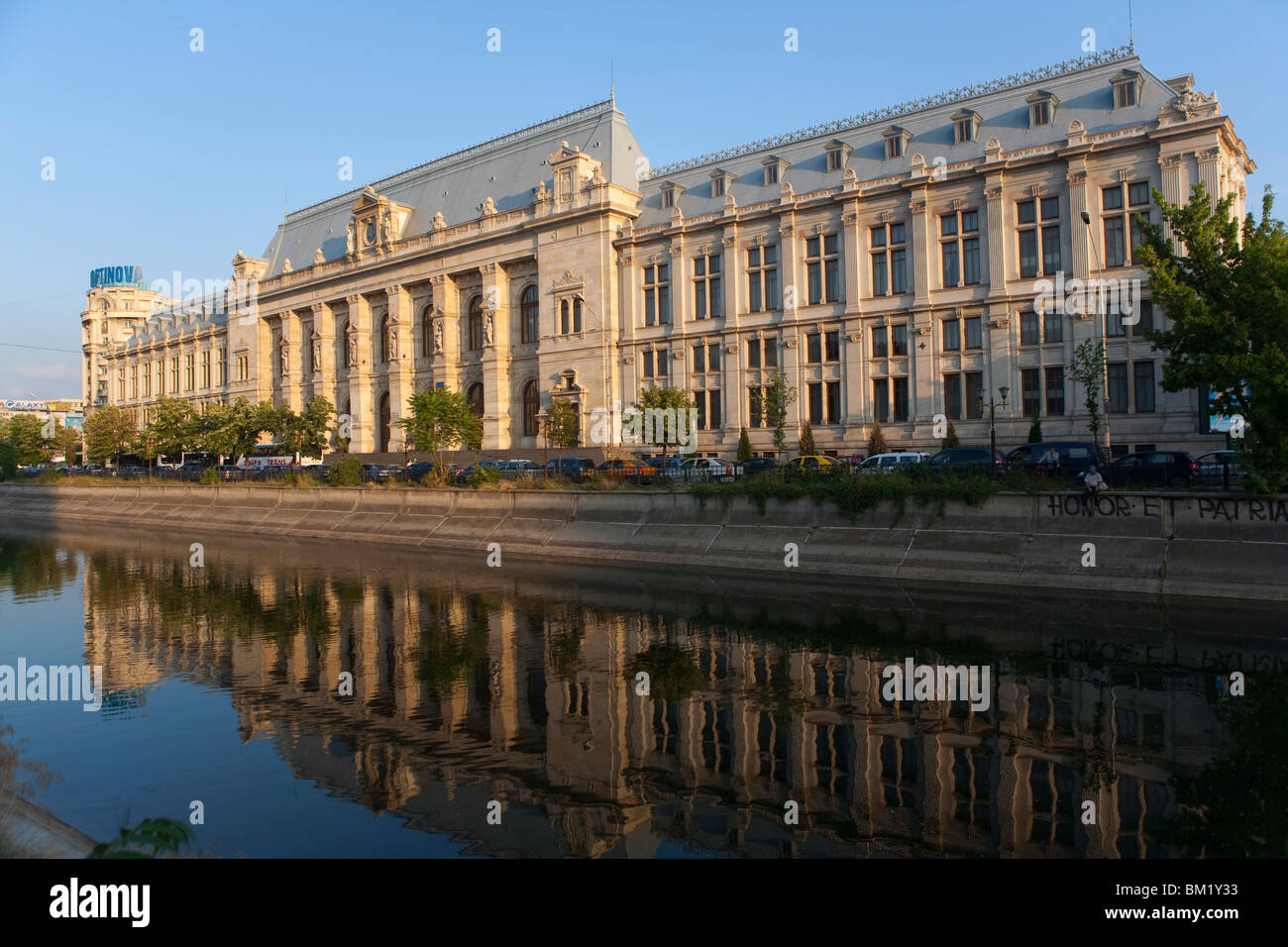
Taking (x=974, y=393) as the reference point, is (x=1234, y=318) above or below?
below

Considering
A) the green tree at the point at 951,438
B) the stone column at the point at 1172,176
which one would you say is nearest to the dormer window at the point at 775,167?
the green tree at the point at 951,438

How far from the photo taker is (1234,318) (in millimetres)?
24453

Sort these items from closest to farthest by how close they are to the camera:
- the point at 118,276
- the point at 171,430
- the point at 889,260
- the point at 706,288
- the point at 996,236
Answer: the point at 996,236 → the point at 889,260 → the point at 706,288 → the point at 171,430 → the point at 118,276

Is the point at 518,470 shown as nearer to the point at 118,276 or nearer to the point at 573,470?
the point at 573,470

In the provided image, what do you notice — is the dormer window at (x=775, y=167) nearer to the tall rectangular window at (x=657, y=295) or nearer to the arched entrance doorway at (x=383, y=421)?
the tall rectangular window at (x=657, y=295)

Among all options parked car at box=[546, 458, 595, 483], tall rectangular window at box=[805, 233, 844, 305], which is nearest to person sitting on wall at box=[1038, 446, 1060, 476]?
parked car at box=[546, 458, 595, 483]

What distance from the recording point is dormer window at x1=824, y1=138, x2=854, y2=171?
55.4 m

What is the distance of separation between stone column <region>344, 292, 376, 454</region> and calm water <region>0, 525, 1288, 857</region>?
5597cm

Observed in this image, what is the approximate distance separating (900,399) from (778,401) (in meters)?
7.46

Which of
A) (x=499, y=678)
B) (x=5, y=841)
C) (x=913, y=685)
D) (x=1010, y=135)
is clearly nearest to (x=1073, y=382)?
(x=1010, y=135)

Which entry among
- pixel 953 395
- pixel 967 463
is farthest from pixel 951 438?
pixel 967 463

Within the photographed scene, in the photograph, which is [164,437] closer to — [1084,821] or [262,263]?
[262,263]

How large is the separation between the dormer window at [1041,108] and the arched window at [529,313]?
37.9 m

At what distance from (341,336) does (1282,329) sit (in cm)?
7940
